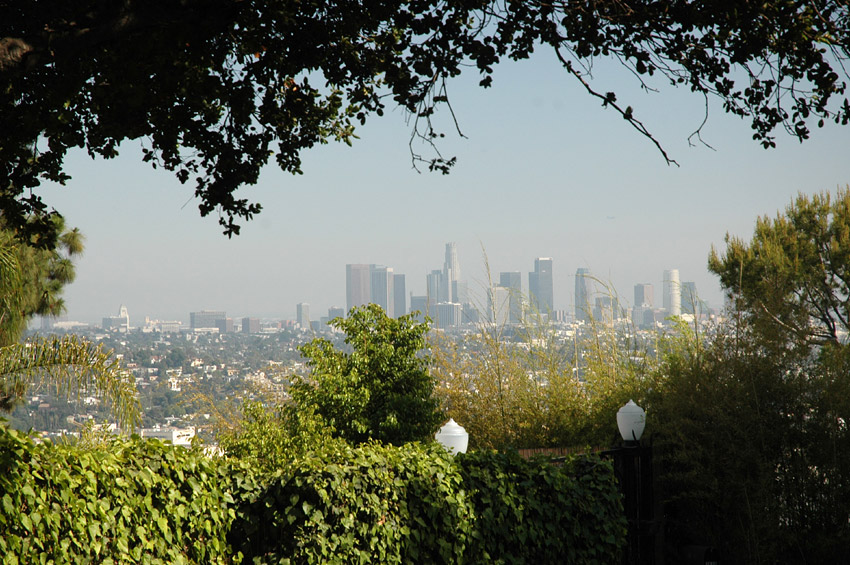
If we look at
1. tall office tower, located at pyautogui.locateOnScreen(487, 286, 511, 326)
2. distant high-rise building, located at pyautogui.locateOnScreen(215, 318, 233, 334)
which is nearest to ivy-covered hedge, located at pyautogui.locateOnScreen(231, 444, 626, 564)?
tall office tower, located at pyautogui.locateOnScreen(487, 286, 511, 326)

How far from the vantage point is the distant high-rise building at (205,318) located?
357 ft

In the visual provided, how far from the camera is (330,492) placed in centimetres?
406

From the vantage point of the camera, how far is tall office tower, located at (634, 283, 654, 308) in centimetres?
5452

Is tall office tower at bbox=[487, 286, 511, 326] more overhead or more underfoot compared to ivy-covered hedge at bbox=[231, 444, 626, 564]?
more overhead

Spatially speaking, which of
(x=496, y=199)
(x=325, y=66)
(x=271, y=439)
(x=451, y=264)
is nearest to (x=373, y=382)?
(x=271, y=439)

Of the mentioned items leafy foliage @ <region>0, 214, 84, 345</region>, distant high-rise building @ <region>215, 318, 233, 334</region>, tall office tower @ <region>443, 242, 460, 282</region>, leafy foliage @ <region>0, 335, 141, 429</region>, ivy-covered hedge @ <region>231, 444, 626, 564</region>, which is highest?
tall office tower @ <region>443, 242, 460, 282</region>

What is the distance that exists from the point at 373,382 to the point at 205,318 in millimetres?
107621

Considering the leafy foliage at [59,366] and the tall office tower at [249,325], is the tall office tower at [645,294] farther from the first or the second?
the tall office tower at [249,325]

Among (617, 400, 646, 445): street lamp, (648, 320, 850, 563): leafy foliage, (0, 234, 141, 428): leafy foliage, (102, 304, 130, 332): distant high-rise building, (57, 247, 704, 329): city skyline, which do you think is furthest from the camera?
(102, 304, 130, 332): distant high-rise building

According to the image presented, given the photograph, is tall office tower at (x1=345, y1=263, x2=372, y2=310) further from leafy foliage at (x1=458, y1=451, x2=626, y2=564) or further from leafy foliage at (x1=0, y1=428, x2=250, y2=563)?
leafy foliage at (x1=0, y1=428, x2=250, y2=563)

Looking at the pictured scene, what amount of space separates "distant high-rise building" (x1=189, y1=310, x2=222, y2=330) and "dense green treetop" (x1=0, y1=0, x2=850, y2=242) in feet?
351

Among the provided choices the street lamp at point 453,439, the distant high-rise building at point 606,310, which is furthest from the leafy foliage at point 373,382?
Answer: the distant high-rise building at point 606,310

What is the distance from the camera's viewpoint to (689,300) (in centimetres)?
881

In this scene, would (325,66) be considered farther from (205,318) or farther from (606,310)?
(205,318)
